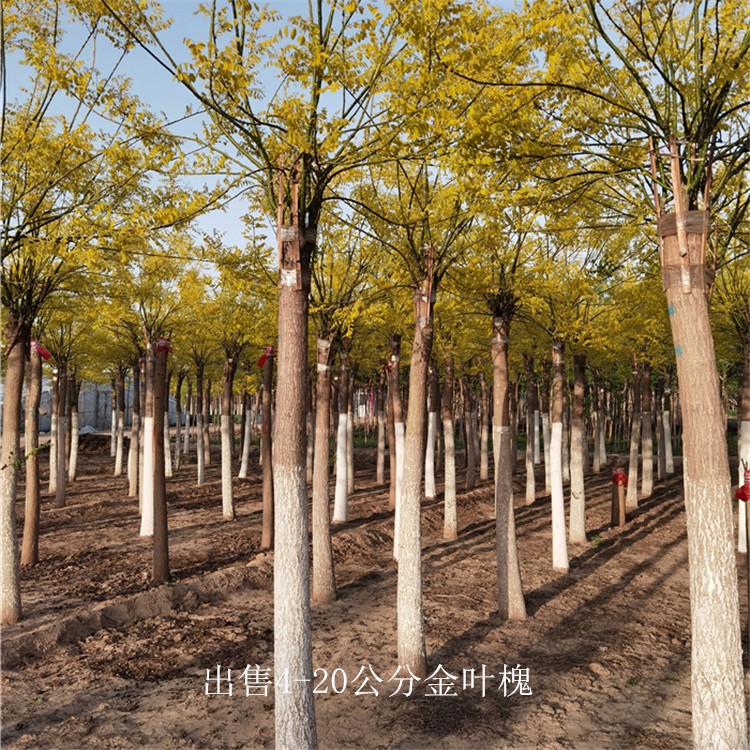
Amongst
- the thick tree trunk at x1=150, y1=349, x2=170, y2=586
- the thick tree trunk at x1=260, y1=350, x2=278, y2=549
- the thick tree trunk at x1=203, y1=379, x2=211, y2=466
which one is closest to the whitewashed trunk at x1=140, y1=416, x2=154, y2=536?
the thick tree trunk at x1=260, y1=350, x2=278, y2=549

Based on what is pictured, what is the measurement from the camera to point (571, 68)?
230 inches

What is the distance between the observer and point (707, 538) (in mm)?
A: 4961

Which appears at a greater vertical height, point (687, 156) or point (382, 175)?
point (382, 175)

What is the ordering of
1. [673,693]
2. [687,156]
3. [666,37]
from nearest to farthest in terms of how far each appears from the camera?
[687,156]
[666,37]
[673,693]

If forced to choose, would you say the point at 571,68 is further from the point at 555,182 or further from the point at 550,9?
the point at 555,182

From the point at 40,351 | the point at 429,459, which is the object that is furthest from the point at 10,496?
the point at 429,459

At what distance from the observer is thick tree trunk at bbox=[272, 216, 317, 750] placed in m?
4.77

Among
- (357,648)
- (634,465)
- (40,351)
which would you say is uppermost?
(40,351)

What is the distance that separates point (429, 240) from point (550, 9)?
9.81 feet

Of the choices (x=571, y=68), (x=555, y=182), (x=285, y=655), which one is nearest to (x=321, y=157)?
(x=571, y=68)

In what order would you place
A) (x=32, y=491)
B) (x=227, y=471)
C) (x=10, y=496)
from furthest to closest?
(x=227, y=471) → (x=32, y=491) → (x=10, y=496)

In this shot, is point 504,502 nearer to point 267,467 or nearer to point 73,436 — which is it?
point 267,467

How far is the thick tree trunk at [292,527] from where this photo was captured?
15.7ft

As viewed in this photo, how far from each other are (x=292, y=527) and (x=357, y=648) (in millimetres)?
3976
